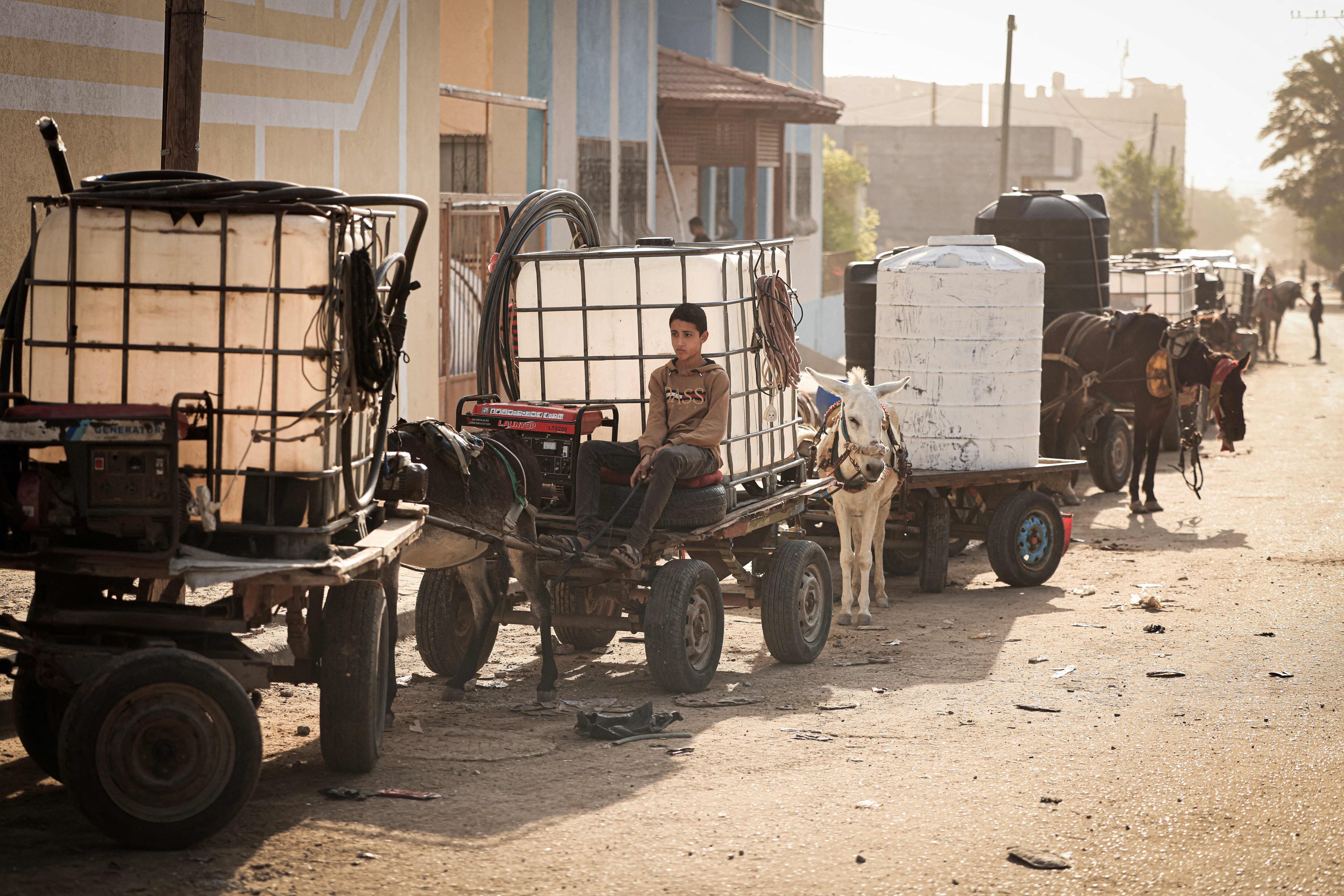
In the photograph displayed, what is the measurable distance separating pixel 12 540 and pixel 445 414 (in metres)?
10.5

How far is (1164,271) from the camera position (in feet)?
80.0

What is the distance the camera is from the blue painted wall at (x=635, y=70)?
20906 millimetres

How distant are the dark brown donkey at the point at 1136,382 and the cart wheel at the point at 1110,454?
0.83 metres

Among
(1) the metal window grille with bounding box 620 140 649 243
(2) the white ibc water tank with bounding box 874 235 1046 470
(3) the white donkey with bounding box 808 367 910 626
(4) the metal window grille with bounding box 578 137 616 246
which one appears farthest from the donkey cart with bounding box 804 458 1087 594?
(1) the metal window grille with bounding box 620 140 649 243

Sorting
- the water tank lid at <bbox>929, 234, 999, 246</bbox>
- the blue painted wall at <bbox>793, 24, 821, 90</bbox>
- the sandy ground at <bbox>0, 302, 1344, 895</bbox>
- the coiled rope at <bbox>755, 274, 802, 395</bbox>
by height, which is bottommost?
the sandy ground at <bbox>0, 302, 1344, 895</bbox>

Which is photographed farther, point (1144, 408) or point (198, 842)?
point (1144, 408)

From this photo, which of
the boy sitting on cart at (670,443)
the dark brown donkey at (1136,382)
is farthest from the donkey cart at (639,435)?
the dark brown donkey at (1136,382)

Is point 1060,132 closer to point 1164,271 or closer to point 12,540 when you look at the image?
point 1164,271

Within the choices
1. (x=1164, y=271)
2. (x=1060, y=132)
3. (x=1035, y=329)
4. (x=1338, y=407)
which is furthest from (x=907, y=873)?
(x=1060, y=132)

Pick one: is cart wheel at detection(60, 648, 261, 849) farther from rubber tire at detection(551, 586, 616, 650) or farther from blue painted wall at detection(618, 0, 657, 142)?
blue painted wall at detection(618, 0, 657, 142)

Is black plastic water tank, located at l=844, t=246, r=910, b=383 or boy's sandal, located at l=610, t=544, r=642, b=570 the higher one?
black plastic water tank, located at l=844, t=246, r=910, b=383

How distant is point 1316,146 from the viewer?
79.1 meters

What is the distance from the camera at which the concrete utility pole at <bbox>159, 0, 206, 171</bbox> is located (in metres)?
8.32

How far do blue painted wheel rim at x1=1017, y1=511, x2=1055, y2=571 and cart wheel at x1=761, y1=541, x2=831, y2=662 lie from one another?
10.2ft
